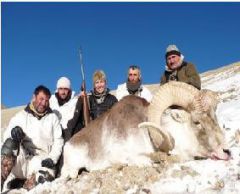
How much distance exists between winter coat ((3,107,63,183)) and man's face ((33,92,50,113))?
26 centimetres

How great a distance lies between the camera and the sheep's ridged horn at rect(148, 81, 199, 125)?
34.9 ft

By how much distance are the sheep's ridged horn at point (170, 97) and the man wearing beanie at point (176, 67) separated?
6.12 ft

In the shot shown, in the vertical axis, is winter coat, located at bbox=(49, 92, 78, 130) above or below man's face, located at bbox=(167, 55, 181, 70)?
below

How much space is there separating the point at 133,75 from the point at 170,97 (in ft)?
9.03

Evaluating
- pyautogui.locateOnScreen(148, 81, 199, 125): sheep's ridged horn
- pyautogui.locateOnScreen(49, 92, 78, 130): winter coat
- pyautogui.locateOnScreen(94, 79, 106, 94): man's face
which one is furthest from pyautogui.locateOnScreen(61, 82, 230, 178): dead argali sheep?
pyautogui.locateOnScreen(49, 92, 78, 130): winter coat

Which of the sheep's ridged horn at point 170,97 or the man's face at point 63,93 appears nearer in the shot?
the sheep's ridged horn at point 170,97

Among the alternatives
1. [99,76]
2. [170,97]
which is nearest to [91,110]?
[99,76]

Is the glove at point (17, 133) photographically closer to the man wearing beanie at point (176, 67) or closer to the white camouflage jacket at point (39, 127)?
the white camouflage jacket at point (39, 127)

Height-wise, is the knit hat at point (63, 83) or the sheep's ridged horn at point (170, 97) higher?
the knit hat at point (63, 83)

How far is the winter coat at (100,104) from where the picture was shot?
44.1 feet

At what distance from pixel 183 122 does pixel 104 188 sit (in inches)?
Result: 94.1

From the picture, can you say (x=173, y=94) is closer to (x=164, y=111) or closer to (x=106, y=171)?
(x=164, y=111)

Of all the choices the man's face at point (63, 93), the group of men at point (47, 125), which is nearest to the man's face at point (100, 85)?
the group of men at point (47, 125)

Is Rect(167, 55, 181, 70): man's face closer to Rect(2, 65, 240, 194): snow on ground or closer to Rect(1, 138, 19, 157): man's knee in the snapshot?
Rect(2, 65, 240, 194): snow on ground
